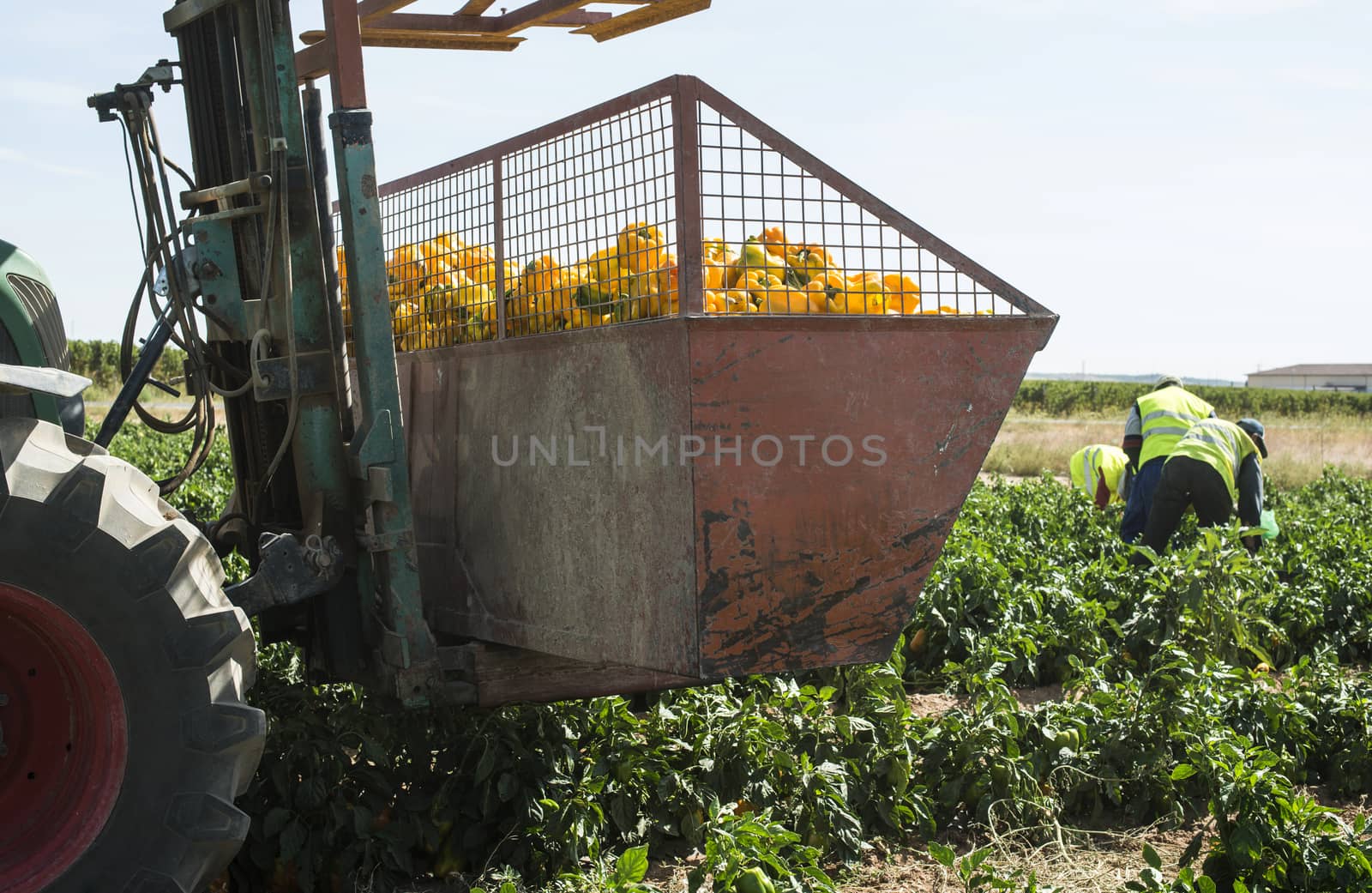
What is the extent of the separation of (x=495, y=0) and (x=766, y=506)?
211 centimetres

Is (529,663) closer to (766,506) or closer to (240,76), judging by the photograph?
(766,506)

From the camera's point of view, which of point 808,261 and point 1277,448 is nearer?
point 808,261

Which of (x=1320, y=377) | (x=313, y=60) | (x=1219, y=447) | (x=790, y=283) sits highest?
(x=313, y=60)

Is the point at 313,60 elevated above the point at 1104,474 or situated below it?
above

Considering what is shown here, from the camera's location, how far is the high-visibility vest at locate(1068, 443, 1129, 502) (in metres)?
11.2

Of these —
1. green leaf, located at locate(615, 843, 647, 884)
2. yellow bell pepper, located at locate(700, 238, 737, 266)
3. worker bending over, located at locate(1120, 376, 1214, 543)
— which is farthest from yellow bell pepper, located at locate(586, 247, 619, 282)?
worker bending over, located at locate(1120, 376, 1214, 543)

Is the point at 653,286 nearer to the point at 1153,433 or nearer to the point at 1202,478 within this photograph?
the point at 1202,478

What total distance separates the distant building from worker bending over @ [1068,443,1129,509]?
90.3 metres

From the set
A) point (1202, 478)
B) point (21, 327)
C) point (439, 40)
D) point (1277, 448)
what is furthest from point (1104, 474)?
point (1277, 448)

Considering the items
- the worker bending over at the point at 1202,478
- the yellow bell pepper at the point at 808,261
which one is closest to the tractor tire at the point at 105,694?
the yellow bell pepper at the point at 808,261

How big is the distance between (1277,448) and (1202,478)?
20193mm

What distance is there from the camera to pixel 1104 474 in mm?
11273

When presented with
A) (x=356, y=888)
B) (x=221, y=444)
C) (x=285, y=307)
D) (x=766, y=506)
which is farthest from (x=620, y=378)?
(x=221, y=444)

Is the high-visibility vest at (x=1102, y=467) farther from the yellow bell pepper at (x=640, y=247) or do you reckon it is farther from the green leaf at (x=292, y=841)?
the green leaf at (x=292, y=841)
